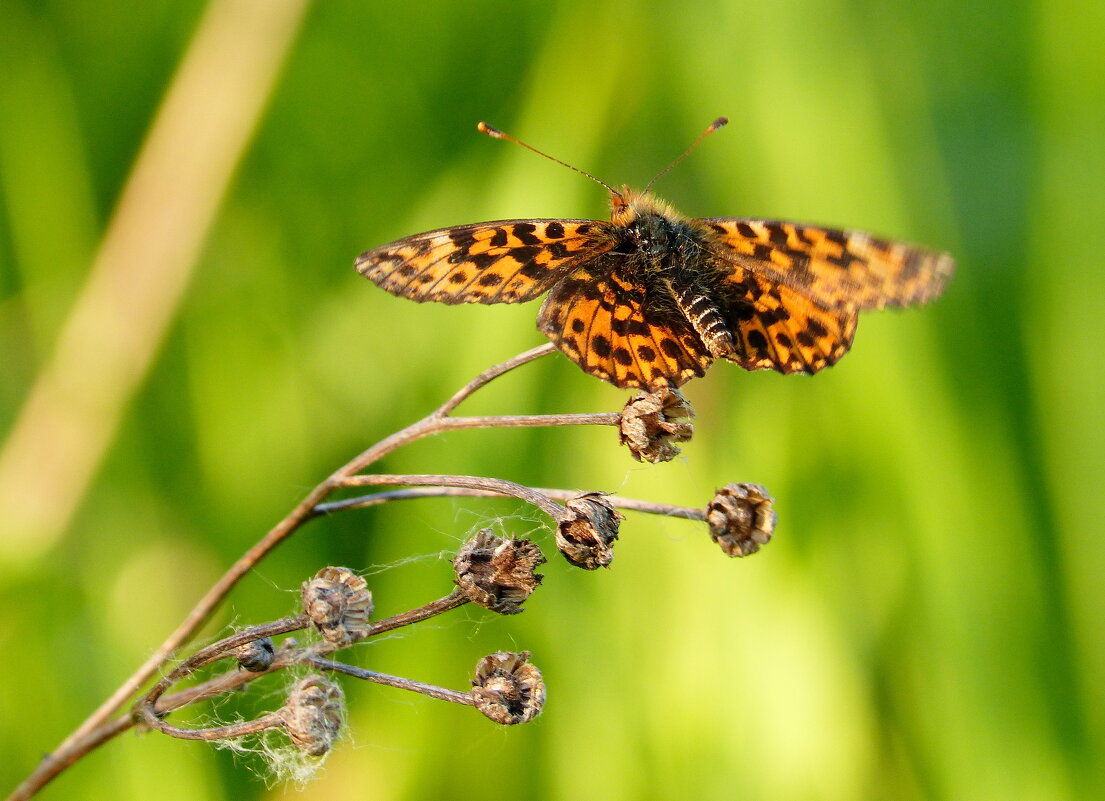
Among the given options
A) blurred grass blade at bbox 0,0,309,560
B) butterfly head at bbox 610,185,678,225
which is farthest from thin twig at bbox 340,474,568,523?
blurred grass blade at bbox 0,0,309,560

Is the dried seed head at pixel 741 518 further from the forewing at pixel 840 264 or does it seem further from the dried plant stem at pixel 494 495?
the forewing at pixel 840 264

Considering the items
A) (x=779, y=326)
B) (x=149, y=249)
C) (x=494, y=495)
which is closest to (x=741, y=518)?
(x=494, y=495)

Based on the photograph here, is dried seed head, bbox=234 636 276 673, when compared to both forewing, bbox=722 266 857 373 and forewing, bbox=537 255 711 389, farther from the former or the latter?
forewing, bbox=722 266 857 373

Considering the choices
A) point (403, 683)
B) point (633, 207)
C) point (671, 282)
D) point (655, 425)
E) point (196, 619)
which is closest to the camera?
point (403, 683)

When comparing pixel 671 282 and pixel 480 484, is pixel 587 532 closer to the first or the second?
pixel 480 484

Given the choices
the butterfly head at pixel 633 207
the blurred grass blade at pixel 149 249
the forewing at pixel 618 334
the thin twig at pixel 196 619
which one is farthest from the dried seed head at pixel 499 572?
the blurred grass blade at pixel 149 249
